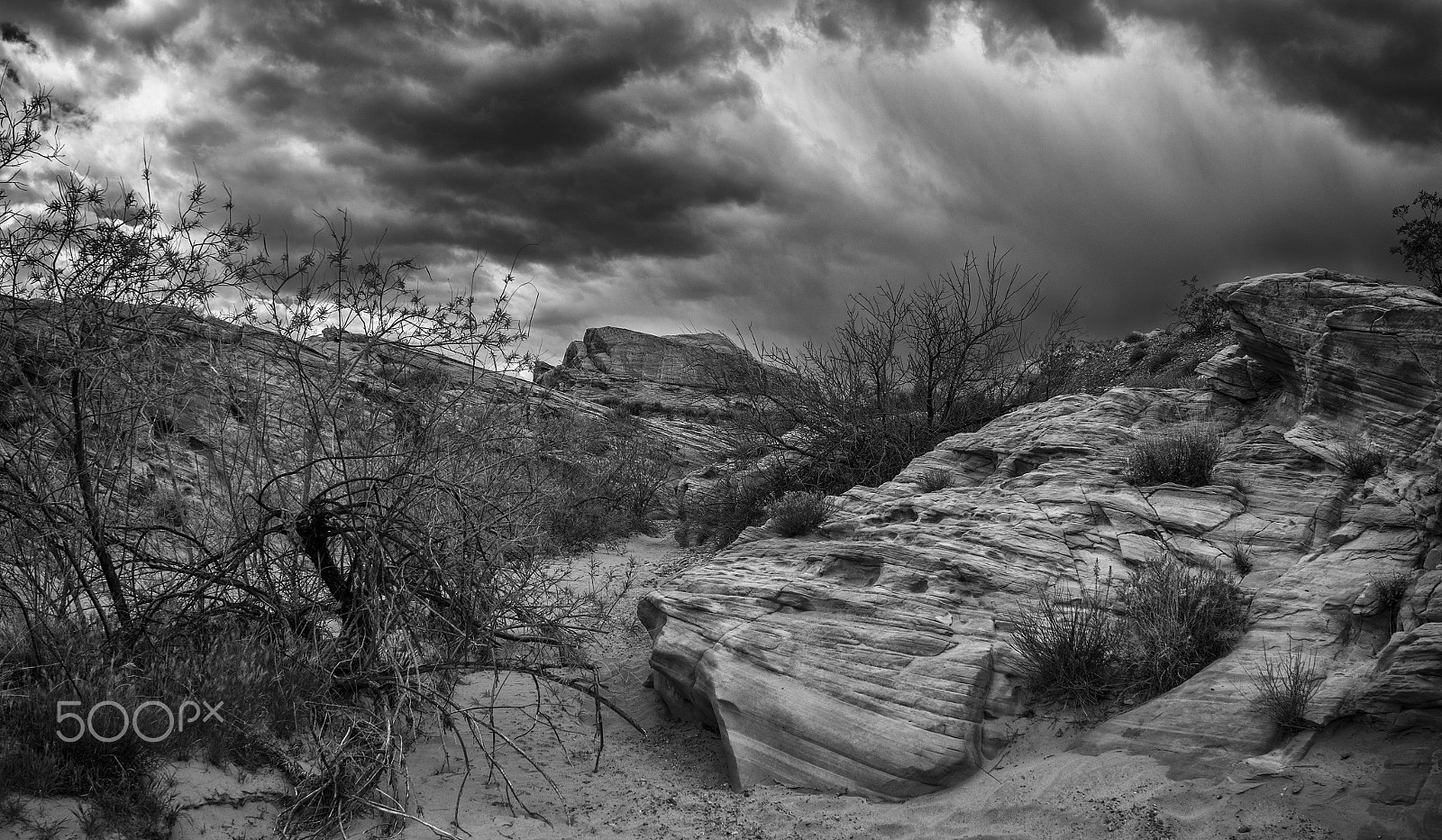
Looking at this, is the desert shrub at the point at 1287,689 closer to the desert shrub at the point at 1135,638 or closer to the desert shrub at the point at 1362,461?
the desert shrub at the point at 1135,638

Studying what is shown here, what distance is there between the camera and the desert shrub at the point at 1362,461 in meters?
6.70

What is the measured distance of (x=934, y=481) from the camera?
8.77 metres

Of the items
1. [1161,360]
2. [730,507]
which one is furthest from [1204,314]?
[730,507]

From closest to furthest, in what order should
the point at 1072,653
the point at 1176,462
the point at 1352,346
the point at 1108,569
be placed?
the point at 1072,653 → the point at 1108,569 → the point at 1352,346 → the point at 1176,462

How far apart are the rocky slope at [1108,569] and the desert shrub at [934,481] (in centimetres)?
12

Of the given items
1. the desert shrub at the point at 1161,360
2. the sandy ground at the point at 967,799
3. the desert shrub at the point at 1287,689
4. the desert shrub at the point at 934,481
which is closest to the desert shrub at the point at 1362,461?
the desert shrub at the point at 1287,689

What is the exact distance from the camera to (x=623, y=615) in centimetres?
929

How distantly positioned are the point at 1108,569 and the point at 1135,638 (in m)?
1.00

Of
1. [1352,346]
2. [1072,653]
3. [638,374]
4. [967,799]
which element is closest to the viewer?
[967,799]

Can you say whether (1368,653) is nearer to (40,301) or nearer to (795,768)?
(795,768)

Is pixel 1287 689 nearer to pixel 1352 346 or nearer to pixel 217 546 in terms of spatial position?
pixel 1352 346

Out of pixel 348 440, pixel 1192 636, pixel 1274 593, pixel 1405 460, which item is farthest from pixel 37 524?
pixel 1405 460

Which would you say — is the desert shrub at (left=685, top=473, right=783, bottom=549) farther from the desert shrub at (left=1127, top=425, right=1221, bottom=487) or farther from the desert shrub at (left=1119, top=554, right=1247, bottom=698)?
the desert shrub at (left=1119, top=554, right=1247, bottom=698)

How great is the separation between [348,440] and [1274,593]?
21.8 ft
